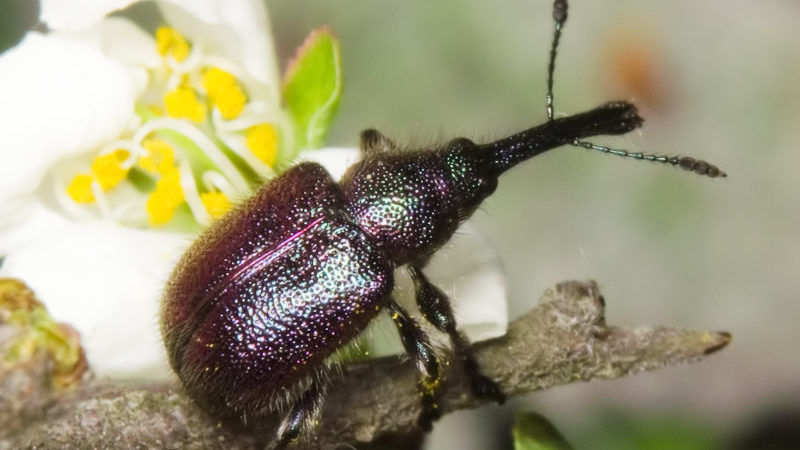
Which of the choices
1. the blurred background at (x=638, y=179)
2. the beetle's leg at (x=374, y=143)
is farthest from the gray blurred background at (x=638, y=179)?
the beetle's leg at (x=374, y=143)

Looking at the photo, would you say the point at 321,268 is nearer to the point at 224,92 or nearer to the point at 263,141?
the point at 263,141

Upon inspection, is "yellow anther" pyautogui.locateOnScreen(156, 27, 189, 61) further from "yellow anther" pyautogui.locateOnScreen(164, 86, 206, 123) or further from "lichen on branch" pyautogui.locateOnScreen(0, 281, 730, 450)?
"lichen on branch" pyautogui.locateOnScreen(0, 281, 730, 450)

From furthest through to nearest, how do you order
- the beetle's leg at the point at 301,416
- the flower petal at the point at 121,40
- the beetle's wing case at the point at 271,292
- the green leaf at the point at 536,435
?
the flower petal at the point at 121,40
the beetle's wing case at the point at 271,292
the beetle's leg at the point at 301,416
the green leaf at the point at 536,435

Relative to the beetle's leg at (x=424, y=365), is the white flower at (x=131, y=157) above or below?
above

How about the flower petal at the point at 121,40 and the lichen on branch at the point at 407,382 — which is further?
the flower petal at the point at 121,40

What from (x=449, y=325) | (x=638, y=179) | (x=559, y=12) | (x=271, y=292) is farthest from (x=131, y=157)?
(x=638, y=179)

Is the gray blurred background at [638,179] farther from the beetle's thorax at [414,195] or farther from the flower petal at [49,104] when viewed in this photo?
the flower petal at [49,104]

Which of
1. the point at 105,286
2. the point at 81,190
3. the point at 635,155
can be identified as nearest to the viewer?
the point at 105,286

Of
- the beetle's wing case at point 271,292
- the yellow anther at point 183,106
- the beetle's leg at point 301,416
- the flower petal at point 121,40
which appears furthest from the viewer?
the yellow anther at point 183,106
